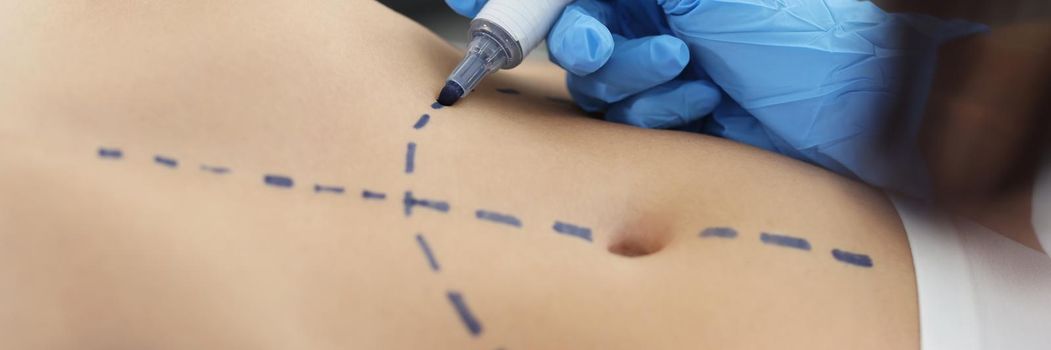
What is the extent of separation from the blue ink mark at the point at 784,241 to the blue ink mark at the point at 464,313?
25cm

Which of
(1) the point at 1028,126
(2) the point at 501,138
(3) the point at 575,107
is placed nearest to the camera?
(1) the point at 1028,126

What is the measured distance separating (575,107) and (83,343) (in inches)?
21.6

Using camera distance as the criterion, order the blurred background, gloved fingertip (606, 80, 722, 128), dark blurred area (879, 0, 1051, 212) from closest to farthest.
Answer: dark blurred area (879, 0, 1051, 212) < gloved fingertip (606, 80, 722, 128) < the blurred background

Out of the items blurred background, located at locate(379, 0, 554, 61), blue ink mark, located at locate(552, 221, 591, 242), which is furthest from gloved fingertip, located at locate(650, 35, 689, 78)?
blurred background, located at locate(379, 0, 554, 61)

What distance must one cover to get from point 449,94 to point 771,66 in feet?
1.04

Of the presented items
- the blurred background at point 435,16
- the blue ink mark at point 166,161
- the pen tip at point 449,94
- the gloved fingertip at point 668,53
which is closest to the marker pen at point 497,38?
the pen tip at point 449,94

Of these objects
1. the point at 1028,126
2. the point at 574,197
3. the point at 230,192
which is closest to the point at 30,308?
the point at 230,192

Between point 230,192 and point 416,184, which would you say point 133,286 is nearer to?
point 230,192

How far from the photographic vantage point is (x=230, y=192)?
66 cm

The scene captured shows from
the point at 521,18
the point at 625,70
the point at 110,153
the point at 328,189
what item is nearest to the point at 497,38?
the point at 521,18

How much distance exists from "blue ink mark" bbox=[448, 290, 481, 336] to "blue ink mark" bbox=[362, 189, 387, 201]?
10 cm

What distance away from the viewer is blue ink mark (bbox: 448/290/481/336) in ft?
2.08

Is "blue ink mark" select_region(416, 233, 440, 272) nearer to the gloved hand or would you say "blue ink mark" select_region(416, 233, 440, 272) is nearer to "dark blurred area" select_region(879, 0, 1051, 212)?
the gloved hand

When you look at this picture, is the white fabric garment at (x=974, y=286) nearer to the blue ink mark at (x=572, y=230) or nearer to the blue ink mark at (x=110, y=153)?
the blue ink mark at (x=572, y=230)
